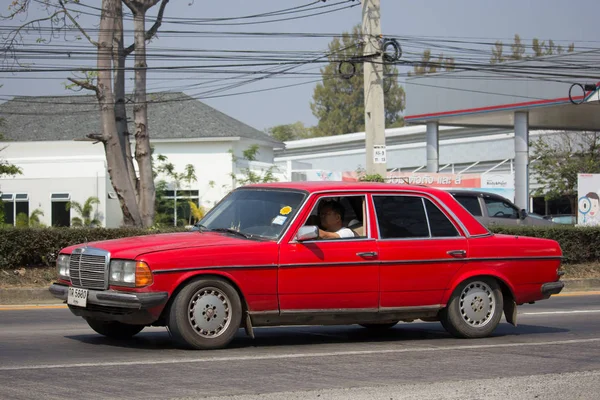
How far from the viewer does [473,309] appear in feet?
30.8

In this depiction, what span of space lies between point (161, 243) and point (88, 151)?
42.1 meters

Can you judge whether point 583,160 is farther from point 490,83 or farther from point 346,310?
point 346,310

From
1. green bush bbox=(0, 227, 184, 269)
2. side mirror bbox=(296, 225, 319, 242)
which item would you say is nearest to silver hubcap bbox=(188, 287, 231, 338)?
side mirror bbox=(296, 225, 319, 242)

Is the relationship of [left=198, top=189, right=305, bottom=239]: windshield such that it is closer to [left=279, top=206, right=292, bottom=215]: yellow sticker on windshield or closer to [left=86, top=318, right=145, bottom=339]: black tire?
[left=279, top=206, right=292, bottom=215]: yellow sticker on windshield

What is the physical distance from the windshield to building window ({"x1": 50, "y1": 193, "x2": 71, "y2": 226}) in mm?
33665

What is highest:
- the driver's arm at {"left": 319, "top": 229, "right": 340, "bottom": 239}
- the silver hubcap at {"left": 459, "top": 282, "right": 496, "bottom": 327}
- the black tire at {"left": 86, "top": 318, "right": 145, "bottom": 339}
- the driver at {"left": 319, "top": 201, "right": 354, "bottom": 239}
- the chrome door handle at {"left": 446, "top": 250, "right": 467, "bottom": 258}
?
the driver at {"left": 319, "top": 201, "right": 354, "bottom": 239}

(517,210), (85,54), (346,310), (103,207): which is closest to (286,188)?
(346,310)

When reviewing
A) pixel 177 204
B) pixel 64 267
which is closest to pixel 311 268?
pixel 64 267

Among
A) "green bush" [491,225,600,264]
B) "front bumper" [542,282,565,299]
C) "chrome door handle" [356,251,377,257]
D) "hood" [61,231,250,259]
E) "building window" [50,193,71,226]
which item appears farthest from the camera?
"building window" [50,193,71,226]

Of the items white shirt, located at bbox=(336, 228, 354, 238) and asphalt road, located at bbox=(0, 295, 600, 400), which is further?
white shirt, located at bbox=(336, 228, 354, 238)

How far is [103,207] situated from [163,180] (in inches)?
187

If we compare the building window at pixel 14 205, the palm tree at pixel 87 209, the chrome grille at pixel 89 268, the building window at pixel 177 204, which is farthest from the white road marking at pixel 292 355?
the building window at pixel 177 204

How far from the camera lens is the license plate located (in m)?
8.03

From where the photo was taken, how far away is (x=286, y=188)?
9039 millimetres
